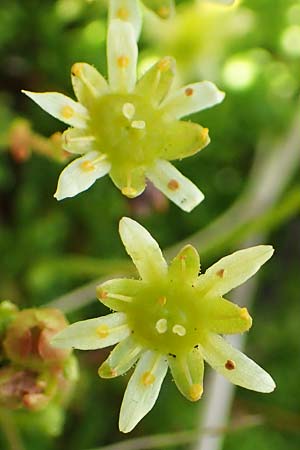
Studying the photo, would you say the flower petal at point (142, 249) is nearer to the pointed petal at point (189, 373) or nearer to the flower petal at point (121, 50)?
the pointed petal at point (189, 373)

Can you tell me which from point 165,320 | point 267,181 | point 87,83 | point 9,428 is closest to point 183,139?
point 87,83

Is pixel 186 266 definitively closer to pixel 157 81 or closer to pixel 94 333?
pixel 94 333

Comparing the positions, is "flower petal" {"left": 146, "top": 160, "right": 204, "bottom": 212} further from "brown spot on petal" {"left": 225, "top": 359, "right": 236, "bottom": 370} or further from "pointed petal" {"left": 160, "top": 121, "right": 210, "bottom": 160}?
"brown spot on petal" {"left": 225, "top": 359, "right": 236, "bottom": 370}

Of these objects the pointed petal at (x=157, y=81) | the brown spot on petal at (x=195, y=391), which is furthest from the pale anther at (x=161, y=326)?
the pointed petal at (x=157, y=81)

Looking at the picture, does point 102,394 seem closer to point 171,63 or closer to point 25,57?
point 25,57

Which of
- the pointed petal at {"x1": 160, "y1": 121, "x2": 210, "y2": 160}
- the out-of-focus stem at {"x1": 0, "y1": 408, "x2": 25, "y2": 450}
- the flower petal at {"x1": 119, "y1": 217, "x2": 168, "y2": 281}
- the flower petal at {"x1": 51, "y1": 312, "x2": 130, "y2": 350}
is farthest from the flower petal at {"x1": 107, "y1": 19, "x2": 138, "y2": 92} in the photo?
the out-of-focus stem at {"x1": 0, "y1": 408, "x2": 25, "y2": 450}

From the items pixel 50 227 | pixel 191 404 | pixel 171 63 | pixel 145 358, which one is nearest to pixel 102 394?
pixel 191 404

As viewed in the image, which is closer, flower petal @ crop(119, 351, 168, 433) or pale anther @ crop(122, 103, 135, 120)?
flower petal @ crop(119, 351, 168, 433)
